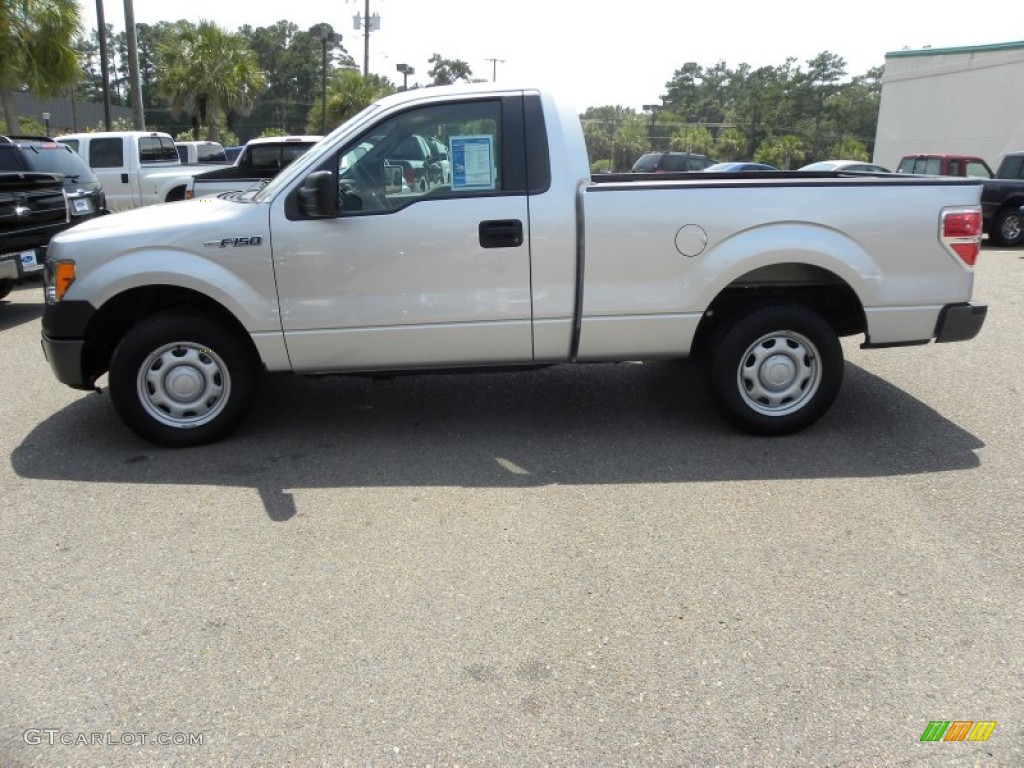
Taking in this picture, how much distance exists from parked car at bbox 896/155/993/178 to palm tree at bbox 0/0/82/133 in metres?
20.4

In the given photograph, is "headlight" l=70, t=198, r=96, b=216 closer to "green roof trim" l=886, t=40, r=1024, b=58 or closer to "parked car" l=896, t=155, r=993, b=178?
"parked car" l=896, t=155, r=993, b=178

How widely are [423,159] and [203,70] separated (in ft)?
122

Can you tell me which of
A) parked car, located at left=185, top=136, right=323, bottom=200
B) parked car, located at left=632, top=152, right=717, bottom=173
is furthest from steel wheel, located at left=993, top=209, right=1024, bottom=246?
parked car, located at left=185, top=136, right=323, bottom=200

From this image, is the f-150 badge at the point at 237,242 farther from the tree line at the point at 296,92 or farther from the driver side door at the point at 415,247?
the tree line at the point at 296,92

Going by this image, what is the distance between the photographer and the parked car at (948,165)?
16.9 meters

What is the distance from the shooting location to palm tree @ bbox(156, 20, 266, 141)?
3688cm

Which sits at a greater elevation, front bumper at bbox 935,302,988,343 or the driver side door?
the driver side door

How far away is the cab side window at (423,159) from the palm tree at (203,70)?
121 feet

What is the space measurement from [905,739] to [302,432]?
3828 millimetres

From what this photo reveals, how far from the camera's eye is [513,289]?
186 inches

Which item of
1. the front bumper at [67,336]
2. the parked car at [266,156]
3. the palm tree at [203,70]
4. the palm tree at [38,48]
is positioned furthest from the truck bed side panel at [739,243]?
the palm tree at [203,70]

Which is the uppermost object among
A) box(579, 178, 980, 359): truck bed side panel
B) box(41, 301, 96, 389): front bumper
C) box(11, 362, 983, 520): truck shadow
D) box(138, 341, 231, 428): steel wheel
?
box(579, 178, 980, 359): truck bed side panel

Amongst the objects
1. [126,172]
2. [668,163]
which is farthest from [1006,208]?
[126,172]

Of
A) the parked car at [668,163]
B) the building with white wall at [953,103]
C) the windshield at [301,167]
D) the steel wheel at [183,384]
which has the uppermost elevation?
the building with white wall at [953,103]
